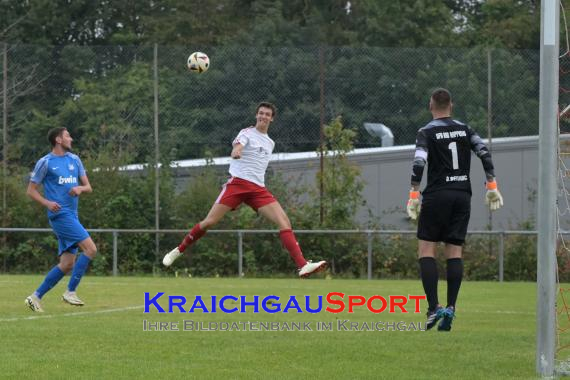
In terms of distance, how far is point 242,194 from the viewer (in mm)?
12453

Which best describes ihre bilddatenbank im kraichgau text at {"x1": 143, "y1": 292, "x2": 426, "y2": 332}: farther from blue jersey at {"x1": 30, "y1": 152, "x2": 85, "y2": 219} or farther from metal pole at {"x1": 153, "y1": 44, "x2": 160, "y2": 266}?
metal pole at {"x1": 153, "y1": 44, "x2": 160, "y2": 266}

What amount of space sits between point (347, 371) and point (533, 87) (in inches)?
701

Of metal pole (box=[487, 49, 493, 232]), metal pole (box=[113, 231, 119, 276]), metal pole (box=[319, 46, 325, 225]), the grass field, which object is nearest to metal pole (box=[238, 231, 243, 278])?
metal pole (box=[319, 46, 325, 225])

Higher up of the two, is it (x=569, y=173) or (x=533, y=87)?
(x=533, y=87)

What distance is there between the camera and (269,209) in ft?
40.9

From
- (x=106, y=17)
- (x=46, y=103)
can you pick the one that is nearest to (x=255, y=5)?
(x=106, y=17)

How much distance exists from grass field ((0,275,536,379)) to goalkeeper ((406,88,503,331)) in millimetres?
441

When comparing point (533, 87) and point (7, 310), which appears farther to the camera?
point (533, 87)

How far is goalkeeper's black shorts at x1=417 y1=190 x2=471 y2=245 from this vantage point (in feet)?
33.5

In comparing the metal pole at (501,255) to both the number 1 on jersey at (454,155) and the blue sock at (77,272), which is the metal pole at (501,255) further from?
the number 1 on jersey at (454,155)

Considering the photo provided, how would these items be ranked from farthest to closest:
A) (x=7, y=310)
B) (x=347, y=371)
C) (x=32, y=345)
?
(x=7, y=310)
(x=32, y=345)
(x=347, y=371)

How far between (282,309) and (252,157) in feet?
6.04

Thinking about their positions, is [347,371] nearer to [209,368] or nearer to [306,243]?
[209,368]

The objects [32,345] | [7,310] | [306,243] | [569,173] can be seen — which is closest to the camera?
[32,345]
